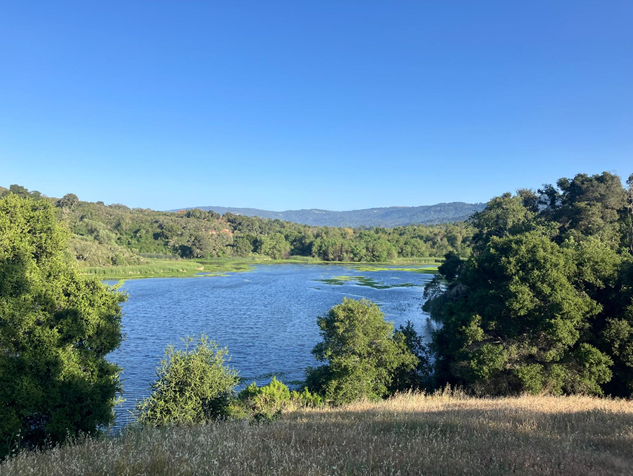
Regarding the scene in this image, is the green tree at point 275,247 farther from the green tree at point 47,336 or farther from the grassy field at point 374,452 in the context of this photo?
the grassy field at point 374,452

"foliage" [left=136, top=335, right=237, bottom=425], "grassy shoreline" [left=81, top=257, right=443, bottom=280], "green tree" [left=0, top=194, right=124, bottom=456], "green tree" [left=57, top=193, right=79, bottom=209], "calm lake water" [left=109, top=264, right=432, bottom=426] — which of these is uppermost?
"green tree" [left=57, top=193, right=79, bottom=209]

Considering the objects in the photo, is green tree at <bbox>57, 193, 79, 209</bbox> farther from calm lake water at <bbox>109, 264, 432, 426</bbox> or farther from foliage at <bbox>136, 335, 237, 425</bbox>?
Answer: foliage at <bbox>136, 335, 237, 425</bbox>

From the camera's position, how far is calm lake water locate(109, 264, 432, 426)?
3062 centimetres

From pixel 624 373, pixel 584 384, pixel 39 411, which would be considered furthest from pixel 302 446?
pixel 624 373

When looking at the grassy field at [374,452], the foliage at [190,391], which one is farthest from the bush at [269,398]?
the grassy field at [374,452]

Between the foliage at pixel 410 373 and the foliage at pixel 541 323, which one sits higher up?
the foliage at pixel 541 323

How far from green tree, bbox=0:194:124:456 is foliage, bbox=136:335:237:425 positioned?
219 cm

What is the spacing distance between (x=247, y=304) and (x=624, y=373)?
45.1 metres

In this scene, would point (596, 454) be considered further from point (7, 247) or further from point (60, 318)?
point (7, 247)

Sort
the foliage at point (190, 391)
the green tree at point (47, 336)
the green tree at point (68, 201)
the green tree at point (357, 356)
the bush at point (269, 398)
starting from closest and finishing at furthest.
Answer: the green tree at point (47, 336) → the foliage at point (190, 391) → the bush at point (269, 398) → the green tree at point (357, 356) → the green tree at point (68, 201)

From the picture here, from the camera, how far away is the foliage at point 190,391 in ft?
54.6

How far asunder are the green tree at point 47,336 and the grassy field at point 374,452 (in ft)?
23.9

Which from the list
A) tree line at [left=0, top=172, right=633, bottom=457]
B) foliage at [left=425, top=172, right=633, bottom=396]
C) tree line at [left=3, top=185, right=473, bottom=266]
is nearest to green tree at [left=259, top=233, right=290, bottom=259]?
tree line at [left=3, top=185, right=473, bottom=266]

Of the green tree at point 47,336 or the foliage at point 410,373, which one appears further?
the foliage at point 410,373
